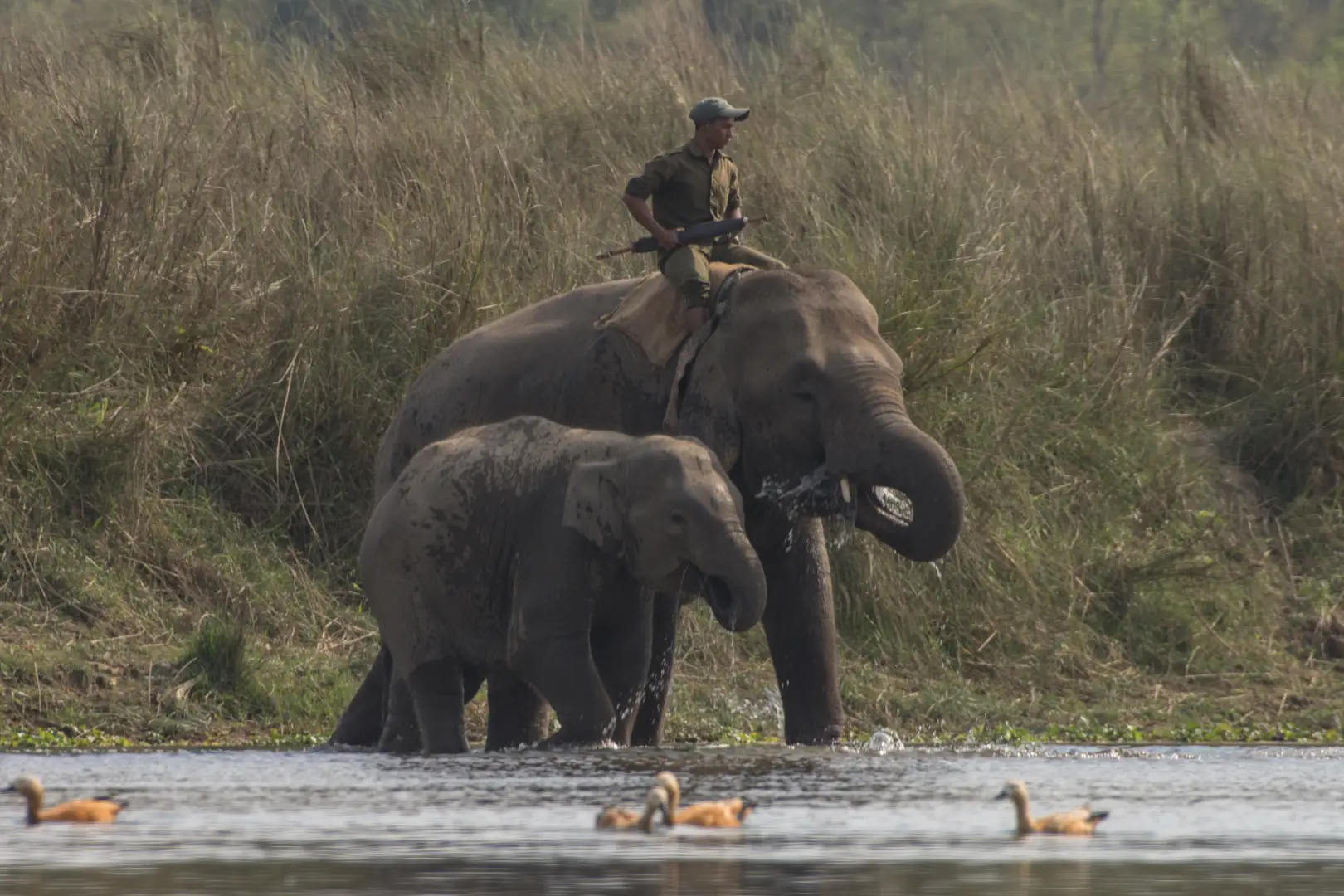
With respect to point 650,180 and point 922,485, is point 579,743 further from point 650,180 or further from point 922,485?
point 650,180

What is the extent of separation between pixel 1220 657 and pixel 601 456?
4544mm

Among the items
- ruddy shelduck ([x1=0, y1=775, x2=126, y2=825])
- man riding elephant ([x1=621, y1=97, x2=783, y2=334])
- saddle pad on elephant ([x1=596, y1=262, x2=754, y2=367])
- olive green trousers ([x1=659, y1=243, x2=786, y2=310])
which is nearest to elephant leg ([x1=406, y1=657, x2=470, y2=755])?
saddle pad on elephant ([x1=596, y1=262, x2=754, y2=367])

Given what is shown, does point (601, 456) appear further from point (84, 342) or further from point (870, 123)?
point (870, 123)

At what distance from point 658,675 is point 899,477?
60.2 inches

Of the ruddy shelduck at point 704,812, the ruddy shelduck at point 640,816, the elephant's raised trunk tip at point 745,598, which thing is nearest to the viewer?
the ruddy shelduck at point 640,816

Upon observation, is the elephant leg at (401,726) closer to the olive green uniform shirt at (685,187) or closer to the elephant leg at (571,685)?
the elephant leg at (571,685)

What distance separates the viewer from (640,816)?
1033 cm

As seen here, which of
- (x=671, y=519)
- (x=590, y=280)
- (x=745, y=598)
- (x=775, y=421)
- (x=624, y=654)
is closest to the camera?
(x=745, y=598)

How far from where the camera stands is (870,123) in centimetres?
1856

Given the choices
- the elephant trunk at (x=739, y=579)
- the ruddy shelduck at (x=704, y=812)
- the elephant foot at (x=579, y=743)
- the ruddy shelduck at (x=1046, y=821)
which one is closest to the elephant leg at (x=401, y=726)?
the elephant foot at (x=579, y=743)

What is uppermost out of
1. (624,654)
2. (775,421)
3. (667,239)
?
(667,239)

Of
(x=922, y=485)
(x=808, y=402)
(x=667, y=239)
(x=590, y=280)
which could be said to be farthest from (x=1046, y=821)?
(x=590, y=280)

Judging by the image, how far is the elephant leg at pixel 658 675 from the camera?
13586 millimetres

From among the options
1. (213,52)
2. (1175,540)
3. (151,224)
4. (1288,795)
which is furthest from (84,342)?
(1288,795)
